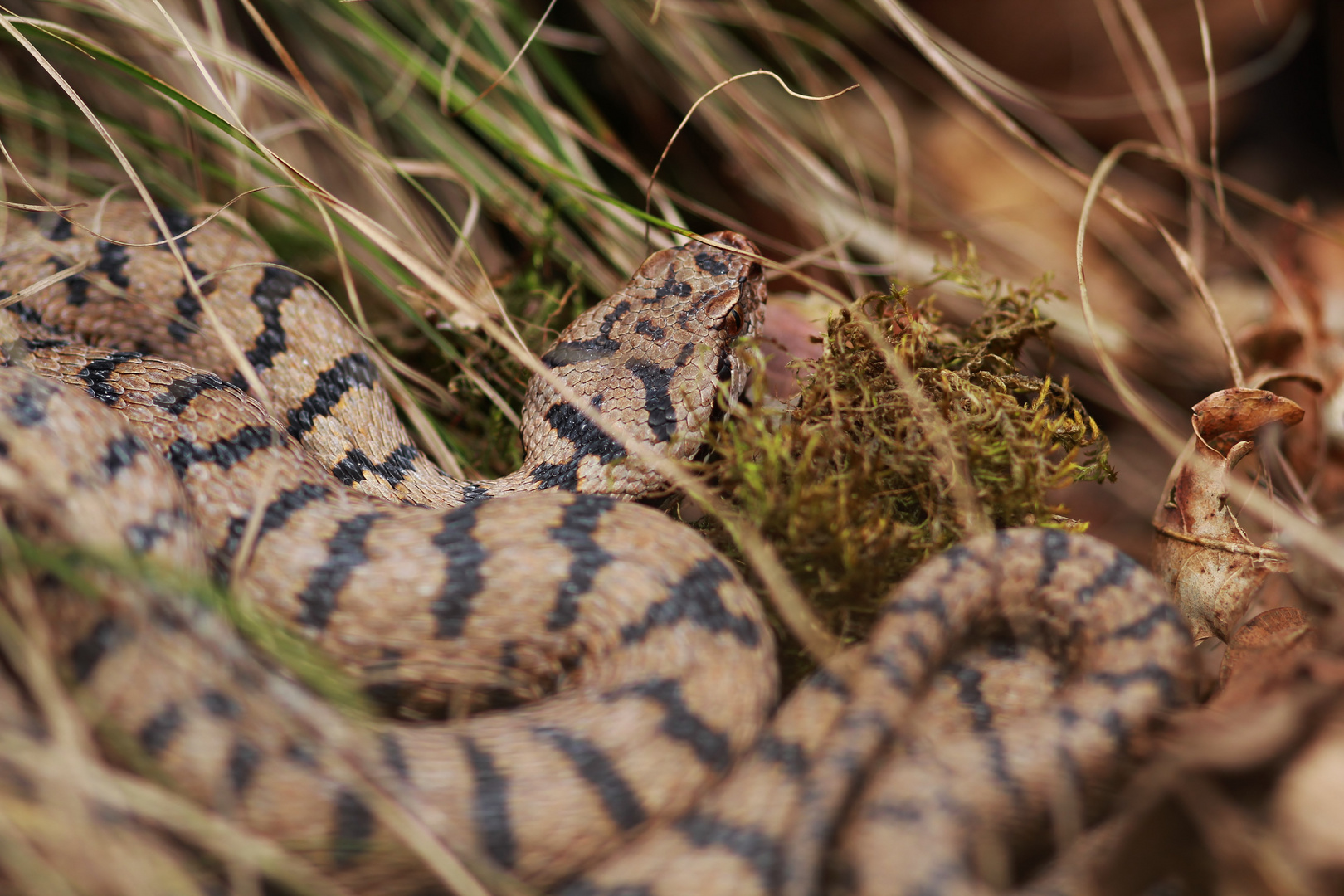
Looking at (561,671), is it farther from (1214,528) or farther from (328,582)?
(1214,528)

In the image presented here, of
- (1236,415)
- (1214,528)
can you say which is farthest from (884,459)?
(1236,415)

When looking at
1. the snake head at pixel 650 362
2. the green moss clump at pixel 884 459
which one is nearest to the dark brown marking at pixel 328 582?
the snake head at pixel 650 362

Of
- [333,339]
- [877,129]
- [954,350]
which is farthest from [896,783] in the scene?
[877,129]

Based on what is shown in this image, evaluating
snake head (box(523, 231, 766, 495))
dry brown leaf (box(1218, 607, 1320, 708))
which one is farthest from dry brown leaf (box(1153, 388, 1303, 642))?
snake head (box(523, 231, 766, 495))

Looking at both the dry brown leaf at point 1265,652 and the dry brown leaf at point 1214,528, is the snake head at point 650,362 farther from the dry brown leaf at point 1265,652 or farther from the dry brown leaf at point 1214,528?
the dry brown leaf at point 1265,652

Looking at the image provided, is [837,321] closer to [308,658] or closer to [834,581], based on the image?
[834,581]

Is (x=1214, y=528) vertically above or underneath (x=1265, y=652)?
above
